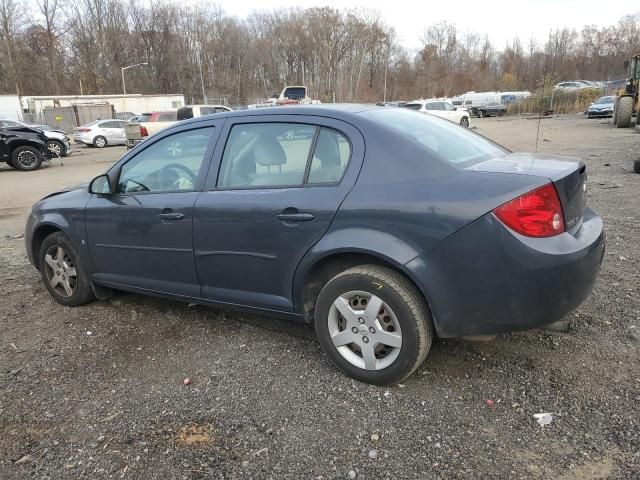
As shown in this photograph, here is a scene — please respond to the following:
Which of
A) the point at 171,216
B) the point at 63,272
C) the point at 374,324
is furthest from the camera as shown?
the point at 63,272

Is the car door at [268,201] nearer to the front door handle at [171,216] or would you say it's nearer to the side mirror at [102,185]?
the front door handle at [171,216]

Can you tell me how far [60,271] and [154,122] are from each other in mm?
16629

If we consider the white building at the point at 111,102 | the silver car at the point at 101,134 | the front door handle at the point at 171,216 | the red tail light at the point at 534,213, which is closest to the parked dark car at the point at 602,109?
the silver car at the point at 101,134

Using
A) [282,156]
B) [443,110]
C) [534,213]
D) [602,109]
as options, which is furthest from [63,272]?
[602,109]

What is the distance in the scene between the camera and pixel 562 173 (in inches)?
105

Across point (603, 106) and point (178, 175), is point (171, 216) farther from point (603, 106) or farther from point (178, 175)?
point (603, 106)

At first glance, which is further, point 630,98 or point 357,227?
point 630,98

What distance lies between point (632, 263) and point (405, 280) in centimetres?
313

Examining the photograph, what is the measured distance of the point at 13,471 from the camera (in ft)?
7.81

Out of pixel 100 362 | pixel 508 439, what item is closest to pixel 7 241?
pixel 100 362

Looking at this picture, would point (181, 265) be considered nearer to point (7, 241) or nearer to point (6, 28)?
point (7, 241)

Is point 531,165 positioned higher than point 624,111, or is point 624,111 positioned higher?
point 531,165

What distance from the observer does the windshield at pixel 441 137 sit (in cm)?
289

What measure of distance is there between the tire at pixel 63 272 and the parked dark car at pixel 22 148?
1383cm
